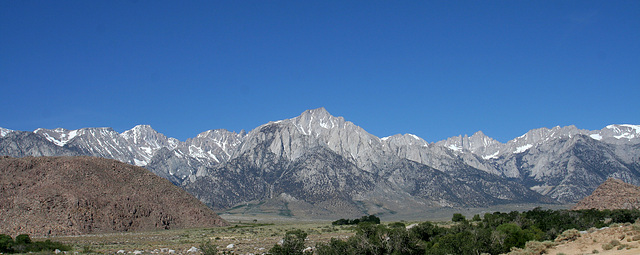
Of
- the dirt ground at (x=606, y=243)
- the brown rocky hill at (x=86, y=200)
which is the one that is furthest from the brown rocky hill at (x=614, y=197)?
the brown rocky hill at (x=86, y=200)

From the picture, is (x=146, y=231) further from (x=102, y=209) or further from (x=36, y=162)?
(x=36, y=162)

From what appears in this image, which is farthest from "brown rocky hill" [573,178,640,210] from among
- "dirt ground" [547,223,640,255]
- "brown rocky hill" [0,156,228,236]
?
"brown rocky hill" [0,156,228,236]

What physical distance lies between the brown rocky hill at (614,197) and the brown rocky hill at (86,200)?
96483 millimetres

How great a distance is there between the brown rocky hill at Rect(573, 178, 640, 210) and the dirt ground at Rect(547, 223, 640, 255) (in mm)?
84691

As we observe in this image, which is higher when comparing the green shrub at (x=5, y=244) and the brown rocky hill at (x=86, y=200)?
the brown rocky hill at (x=86, y=200)

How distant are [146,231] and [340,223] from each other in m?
59.6

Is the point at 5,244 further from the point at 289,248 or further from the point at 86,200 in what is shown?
the point at 86,200

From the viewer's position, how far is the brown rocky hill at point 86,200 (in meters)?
105

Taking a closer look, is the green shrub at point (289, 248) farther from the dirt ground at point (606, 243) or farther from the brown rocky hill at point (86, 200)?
the brown rocky hill at point (86, 200)

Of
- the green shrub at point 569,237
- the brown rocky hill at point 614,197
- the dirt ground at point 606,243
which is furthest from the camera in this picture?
the brown rocky hill at point 614,197

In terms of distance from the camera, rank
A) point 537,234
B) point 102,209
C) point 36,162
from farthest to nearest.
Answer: point 36,162
point 102,209
point 537,234

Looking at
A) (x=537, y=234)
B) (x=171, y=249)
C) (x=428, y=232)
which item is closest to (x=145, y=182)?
(x=171, y=249)

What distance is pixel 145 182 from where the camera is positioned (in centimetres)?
13538

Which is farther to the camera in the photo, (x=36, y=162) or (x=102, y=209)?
(x=36, y=162)
